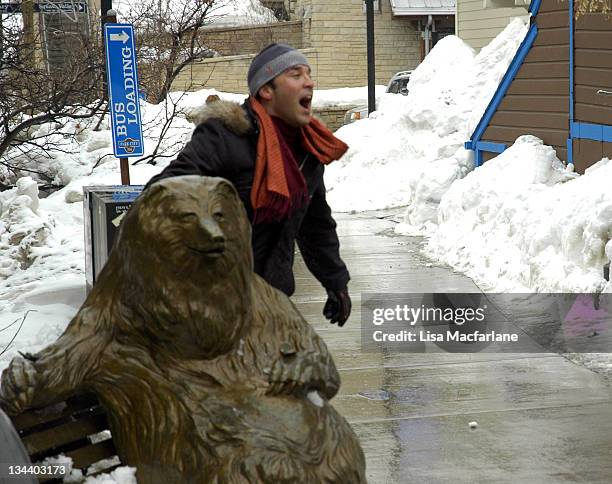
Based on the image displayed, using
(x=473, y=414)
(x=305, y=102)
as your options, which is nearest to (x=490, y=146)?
(x=473, y=414)

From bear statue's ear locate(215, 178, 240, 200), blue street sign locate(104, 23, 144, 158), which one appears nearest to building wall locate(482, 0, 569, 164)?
blue street sign locate(104, 23, 144, 158)

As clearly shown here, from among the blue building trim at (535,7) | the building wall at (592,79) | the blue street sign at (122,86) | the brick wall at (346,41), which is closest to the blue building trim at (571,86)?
the building wall at (592,79)

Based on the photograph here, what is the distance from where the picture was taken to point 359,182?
61.5ft

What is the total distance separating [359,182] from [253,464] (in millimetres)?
15684

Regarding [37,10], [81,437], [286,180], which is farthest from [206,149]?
[37,10]

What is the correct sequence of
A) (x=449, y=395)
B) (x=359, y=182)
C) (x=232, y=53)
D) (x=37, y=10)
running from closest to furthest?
(x=449, y=395), (x=37, y=10), (x=359, y=182), (x=232, y=53)

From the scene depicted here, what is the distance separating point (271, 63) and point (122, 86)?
18.7 ft

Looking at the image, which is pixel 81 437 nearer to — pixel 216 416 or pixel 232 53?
pixel 216 416

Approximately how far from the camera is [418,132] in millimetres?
19625

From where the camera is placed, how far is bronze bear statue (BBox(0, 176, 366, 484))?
3.18 meters

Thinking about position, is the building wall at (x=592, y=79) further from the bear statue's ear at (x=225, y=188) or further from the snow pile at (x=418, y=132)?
the bear statue's ear at (x=225, y=188)

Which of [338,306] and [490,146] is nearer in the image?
[338,306]

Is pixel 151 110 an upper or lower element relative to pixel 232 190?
lower

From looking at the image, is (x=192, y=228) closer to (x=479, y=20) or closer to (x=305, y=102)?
(x=305, y=102)
